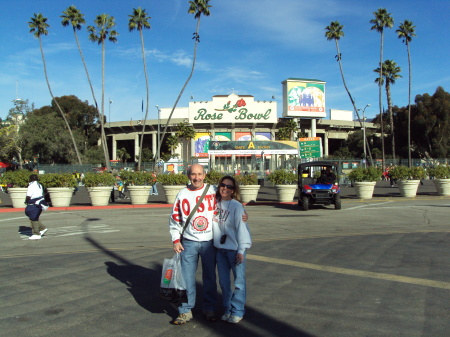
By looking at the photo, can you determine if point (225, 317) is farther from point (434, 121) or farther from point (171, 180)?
point (434, 121)

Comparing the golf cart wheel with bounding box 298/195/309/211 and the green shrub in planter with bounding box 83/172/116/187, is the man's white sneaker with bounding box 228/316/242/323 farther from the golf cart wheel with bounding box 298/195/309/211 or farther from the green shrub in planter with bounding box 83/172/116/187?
the green shrub in planter with bounding box 83/172/116/187

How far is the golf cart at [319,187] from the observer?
1689 cm

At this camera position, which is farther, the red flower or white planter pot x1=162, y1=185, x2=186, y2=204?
the red flower

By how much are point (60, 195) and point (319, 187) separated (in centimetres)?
1106

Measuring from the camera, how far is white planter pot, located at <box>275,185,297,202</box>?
798 inches

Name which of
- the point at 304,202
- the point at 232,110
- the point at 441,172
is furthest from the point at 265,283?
the point at 232,110

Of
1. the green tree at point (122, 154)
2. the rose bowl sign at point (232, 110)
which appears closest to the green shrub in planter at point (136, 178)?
the rose bowl sign at point (232, 110)

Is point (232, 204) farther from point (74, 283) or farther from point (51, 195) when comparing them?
point (51, 195)

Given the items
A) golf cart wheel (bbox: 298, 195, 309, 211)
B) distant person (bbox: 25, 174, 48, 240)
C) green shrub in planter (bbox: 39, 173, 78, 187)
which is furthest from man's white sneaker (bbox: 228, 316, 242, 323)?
green shrub in planter (bbox: 39, 173, 78, 187)

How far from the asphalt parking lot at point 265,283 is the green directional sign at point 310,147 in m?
27.3

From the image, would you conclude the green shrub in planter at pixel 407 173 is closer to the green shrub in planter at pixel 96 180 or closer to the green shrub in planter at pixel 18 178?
the green shrub in planter at pixel 96 180

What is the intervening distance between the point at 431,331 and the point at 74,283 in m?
4.72

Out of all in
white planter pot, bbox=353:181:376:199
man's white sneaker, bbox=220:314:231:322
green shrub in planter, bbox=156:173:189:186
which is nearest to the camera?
man's white sneaker, bbox=220:314:231:322

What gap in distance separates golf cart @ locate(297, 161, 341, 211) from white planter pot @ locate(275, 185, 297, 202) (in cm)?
209
